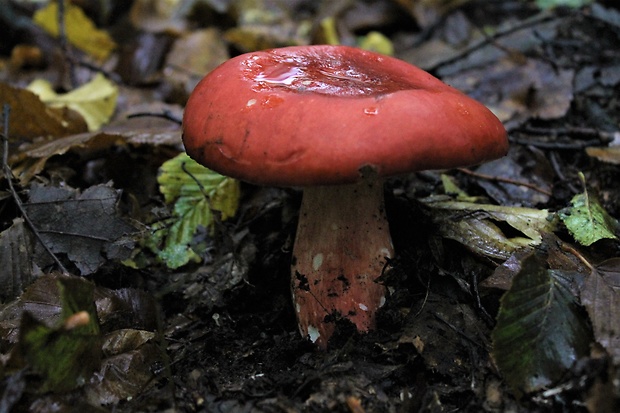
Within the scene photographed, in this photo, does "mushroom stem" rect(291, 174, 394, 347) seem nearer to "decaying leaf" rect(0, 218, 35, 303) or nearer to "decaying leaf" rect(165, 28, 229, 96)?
"decaying leaf" rect(0, 218, 35, 303)

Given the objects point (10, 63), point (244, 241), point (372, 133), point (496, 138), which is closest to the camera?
point (372, 133)

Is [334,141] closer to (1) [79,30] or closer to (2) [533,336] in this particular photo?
(2) [533,336]

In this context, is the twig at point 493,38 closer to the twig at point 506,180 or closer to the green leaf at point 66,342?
the twig at point 506,180

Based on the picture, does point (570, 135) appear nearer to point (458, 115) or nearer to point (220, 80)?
point (458, 115)

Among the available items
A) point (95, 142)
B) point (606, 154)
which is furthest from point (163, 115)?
point (606, 154)

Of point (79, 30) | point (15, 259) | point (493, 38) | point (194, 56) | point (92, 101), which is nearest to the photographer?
point (15, 259)

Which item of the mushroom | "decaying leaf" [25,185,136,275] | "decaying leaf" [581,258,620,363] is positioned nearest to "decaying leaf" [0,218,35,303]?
"decaying leaf" [25,185,136,275]

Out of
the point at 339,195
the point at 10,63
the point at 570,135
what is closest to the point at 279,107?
the point at 339,195
